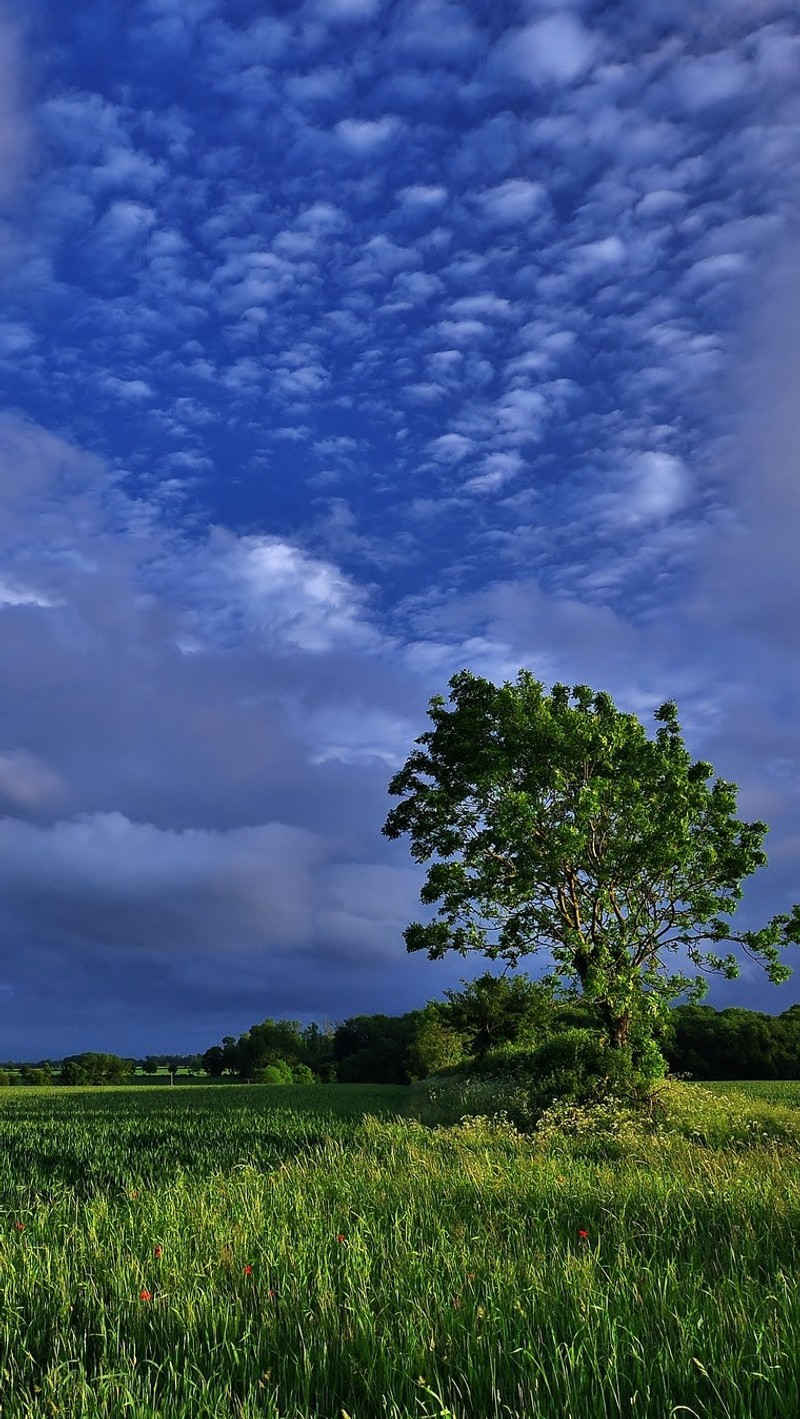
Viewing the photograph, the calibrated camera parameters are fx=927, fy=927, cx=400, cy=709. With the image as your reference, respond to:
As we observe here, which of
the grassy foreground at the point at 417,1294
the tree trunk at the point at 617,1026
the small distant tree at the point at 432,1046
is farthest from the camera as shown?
the small distant tree at the point at 432,1046

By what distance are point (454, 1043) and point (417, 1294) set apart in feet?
170

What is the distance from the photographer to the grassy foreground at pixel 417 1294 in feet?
16.0

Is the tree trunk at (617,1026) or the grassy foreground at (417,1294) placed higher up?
the tree trunk at (617,1026)

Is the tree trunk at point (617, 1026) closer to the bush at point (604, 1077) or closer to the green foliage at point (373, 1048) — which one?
the bush at point (604, 1077)

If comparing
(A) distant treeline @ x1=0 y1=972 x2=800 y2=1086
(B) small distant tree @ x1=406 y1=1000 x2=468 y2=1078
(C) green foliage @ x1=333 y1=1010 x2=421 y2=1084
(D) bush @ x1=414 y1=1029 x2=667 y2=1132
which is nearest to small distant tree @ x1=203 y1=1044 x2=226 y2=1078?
(A) distant treeline @ x1=0 y1=972 x2=800 y2=1086

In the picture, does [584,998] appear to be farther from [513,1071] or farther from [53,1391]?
[53,1391]

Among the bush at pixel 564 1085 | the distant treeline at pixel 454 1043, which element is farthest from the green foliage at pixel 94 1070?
the bush at pixel 564 1085

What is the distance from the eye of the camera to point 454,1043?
55406 mm

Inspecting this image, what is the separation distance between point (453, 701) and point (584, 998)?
9.13 meters

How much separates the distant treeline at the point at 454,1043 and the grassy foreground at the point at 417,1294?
1522 centimetres

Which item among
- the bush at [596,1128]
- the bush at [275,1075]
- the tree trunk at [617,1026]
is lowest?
the bush at [275,1075]

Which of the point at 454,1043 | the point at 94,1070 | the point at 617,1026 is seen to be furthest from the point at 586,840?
the point at 94,1070

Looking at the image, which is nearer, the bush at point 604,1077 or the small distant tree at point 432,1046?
the bush at point 604,1077

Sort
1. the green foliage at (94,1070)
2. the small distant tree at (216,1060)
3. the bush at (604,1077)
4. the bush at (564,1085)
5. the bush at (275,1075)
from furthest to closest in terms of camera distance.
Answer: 1. the small distant tree at (216,1060)
2. the green foliage at (94,1070)
3. the bush at (275,1075)
4. the bush at (604,1077)
5. the bush at (564,1085)
